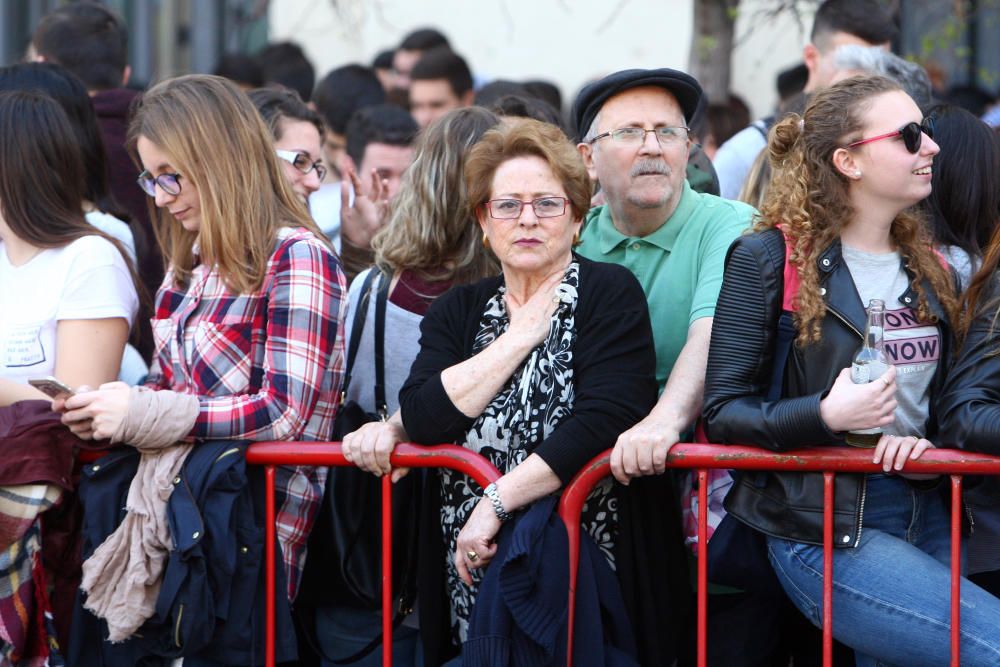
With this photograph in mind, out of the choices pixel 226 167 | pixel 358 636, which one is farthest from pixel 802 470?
Result: pixel 226 167

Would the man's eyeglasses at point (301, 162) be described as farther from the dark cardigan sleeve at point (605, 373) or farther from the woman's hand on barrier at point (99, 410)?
the dark cardigan sleeve at point (605, 373)

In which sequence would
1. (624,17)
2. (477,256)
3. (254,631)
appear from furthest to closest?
(624,17) < (477,256) < (254,631)

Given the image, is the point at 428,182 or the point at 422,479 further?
the point at 428,182

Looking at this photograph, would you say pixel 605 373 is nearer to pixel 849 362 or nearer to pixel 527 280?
pixel 527 280

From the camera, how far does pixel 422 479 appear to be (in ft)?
13.5

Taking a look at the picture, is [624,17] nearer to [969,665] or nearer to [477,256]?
[477,256]

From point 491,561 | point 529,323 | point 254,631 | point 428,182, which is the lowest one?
point 254,631

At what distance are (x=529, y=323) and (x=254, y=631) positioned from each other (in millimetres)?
1172

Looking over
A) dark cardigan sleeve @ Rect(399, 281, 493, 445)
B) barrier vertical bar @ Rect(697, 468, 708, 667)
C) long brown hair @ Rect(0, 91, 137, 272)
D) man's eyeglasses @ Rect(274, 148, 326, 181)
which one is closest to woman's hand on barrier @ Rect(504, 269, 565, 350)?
dark cardigan sleeve @ Rect(399, 281, 493, 445)

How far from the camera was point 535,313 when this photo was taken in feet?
12.7

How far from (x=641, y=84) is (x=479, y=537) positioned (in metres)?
1.50

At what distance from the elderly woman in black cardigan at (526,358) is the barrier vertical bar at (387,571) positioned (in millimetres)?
157

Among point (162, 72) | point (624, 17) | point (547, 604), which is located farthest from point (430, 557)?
point (162, 72)

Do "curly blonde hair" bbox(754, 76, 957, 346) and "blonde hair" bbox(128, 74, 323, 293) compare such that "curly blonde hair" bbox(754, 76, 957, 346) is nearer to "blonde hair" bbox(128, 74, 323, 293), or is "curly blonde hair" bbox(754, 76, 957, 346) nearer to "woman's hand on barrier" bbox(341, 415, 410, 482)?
"woman's hand on barrier" bbox(341, 415, 410, 482)
